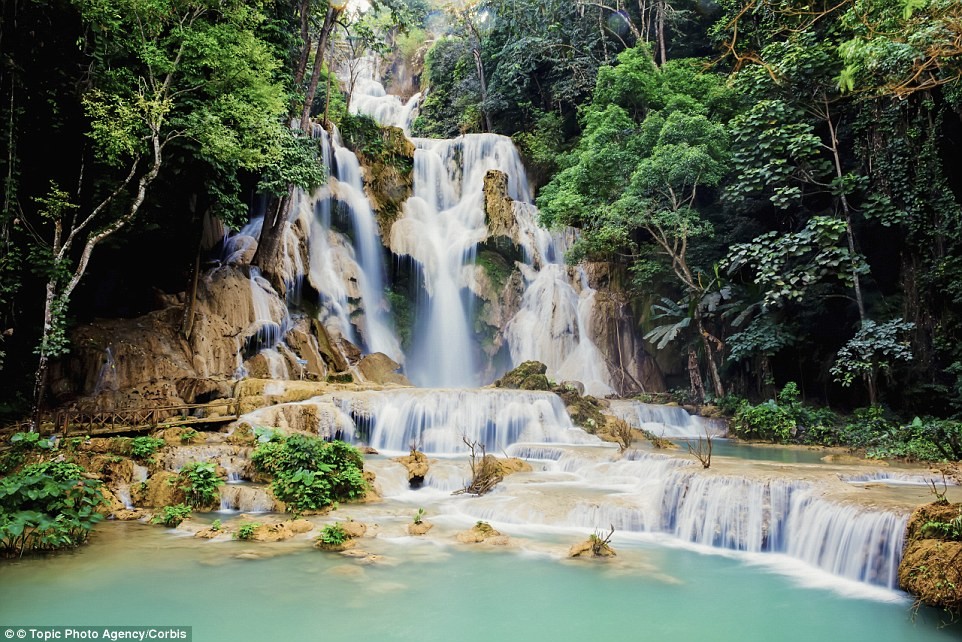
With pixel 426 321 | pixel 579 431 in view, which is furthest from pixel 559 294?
pixel 579 431

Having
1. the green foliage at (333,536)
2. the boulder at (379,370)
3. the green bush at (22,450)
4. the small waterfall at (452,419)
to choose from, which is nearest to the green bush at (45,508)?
the green bush at (22,450)

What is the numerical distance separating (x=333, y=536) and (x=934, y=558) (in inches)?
231

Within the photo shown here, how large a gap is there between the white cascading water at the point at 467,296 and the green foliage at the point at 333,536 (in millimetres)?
14545

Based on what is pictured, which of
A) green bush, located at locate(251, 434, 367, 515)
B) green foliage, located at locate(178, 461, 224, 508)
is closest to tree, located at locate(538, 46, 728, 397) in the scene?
green bush, located at locate(251, 434, 367, 515)

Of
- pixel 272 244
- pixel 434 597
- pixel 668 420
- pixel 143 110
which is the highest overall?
pixel 143 110

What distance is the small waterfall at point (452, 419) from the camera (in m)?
13.0

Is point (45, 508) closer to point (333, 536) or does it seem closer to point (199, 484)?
point (199, 484)

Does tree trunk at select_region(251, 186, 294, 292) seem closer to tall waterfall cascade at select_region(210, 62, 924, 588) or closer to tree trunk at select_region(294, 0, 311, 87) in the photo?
tall waterfall cascade at select_region(210, 62, 924, 588)

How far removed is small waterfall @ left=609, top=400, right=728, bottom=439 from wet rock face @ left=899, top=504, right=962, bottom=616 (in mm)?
10023

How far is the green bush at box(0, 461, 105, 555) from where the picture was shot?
19.7 ft

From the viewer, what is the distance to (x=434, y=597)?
218 inches

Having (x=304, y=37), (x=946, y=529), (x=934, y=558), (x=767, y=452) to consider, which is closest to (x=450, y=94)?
(x=304, y=37)

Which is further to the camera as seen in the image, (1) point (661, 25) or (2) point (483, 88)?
(2) point (483, 88)

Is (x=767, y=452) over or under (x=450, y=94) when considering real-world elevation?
under
